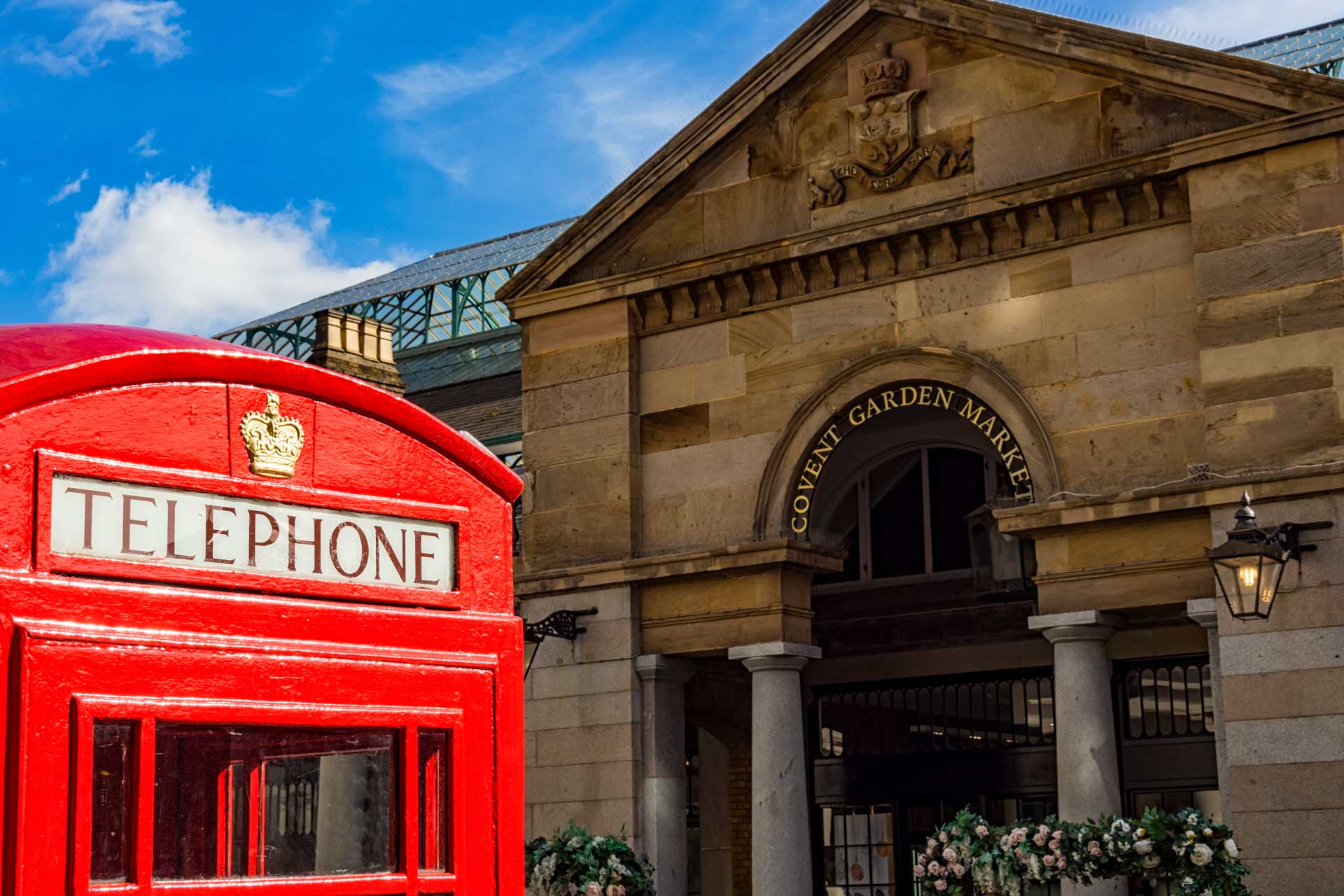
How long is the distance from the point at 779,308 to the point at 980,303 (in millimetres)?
2510

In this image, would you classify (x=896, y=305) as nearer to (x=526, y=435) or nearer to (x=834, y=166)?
(x=834, y=166)

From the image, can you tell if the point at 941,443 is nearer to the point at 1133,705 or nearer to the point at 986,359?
the point at 986,359

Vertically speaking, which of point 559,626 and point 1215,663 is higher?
point 559,626

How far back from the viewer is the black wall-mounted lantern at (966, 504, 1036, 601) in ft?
63.5

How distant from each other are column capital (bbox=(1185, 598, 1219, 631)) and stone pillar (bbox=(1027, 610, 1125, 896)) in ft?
3.03

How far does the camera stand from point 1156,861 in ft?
47.3

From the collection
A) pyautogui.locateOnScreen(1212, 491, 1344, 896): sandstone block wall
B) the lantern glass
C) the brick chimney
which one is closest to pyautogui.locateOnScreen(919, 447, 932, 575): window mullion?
pyautogui.locateOnScreen(1212, 491, 1344, 896): sandstone block wall

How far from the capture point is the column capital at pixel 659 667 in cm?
2097

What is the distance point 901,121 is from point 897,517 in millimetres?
5557

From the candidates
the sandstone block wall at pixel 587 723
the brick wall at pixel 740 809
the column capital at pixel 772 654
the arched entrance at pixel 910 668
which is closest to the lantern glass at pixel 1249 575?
the arched entrance at pixel 910 668

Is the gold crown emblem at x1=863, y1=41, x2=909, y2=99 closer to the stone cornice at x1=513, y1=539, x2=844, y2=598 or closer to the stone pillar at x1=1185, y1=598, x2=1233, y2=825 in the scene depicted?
the stone cornice at x1=513, y1=539, x2=844, y2=598

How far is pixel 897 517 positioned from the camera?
23297 millimetres

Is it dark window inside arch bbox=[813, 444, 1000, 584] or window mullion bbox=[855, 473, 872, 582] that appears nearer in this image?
dark window inside arch bbox=[813, 444, 1000, 584]

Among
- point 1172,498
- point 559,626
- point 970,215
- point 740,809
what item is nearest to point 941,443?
point 970,215
